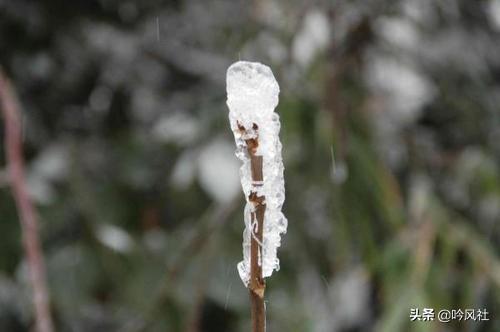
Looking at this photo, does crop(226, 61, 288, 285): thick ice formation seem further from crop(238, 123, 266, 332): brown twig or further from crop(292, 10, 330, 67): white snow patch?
crop(292, 10, 330, 67): white snow patch

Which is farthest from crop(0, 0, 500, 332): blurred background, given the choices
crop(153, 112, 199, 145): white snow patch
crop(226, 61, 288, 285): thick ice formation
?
crop(226, 61, 288, 285): thick ice formation

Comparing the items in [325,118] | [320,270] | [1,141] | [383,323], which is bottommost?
[383,323]

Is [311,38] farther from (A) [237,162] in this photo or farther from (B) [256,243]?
(B) [256,243]

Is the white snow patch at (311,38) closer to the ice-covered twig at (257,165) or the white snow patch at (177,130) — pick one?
the white snow patch at (177,130)

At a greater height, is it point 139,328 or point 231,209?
point 231,209

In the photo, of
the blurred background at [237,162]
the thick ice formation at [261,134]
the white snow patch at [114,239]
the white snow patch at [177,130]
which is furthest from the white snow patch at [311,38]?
the thick ice formation at [261,134]

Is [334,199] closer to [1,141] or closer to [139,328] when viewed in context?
[139,328]

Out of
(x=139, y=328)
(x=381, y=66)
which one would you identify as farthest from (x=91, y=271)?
(x=381, y=66)

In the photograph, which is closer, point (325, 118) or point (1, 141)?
point (325, 118)
